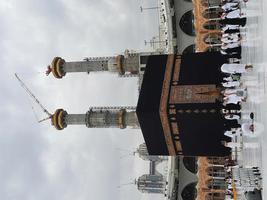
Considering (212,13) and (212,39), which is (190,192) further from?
(212,13)

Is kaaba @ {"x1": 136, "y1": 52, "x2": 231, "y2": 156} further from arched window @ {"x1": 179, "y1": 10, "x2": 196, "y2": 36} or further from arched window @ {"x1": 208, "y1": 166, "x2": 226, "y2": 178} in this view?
arched window @ {"x1": 179, "y1": 10, "x2": 196, "y2": 36}

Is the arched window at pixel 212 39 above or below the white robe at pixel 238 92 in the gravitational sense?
above

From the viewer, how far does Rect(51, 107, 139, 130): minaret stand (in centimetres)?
4259

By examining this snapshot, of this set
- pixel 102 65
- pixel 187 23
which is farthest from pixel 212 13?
pixel 102 65

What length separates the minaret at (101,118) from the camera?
42594 mm

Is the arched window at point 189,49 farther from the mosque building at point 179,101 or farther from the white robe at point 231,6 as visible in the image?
the white robe at point 231,6

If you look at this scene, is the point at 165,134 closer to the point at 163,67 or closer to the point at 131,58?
the point at 163,67

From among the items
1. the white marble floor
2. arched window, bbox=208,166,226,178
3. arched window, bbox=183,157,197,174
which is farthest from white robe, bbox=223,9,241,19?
arched window, bbox=183,157,197,174

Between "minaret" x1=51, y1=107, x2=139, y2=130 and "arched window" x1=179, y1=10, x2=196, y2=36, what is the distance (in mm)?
8950

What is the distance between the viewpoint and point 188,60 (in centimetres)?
2942

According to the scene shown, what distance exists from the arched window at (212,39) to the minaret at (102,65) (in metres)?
6.46

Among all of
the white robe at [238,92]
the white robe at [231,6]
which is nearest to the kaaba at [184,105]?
the white robe at [238,92]

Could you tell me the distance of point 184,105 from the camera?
1084 inches

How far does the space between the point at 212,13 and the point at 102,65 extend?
10821 millimetres
